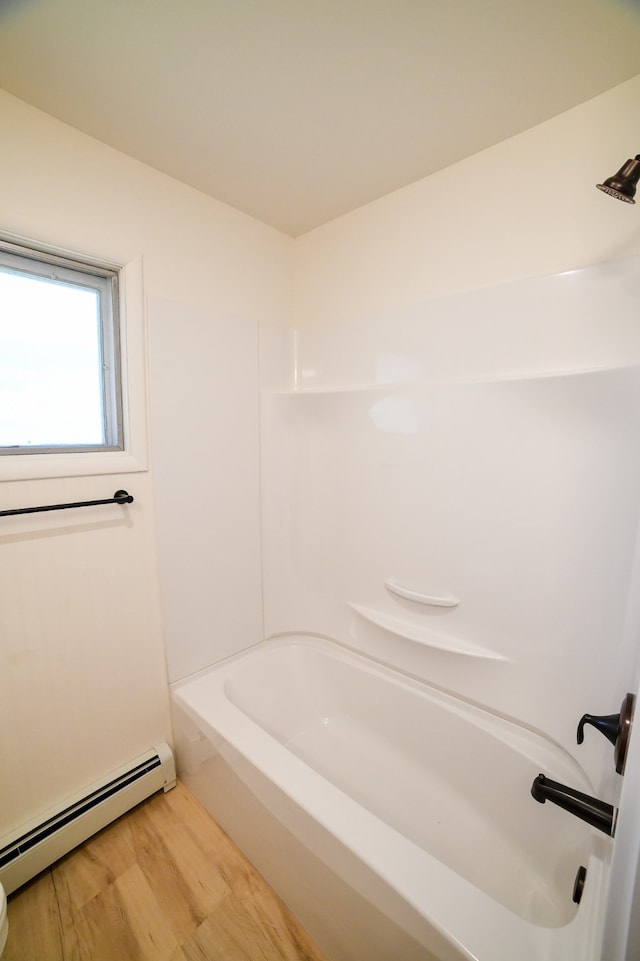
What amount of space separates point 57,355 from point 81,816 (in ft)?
5.31

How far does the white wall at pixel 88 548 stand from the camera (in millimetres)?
1125

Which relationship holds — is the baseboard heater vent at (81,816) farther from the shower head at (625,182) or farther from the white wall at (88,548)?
the shower head at (625,182)

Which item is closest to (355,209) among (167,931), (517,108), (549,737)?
(517,108)

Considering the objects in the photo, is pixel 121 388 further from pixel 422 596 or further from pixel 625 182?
pixel 625 182

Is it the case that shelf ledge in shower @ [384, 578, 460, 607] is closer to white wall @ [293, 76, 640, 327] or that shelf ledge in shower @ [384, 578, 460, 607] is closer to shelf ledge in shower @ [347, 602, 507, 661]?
shelf ledge in shower @ [347, 602, 507, 661]

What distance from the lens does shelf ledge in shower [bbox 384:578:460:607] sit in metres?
1.42

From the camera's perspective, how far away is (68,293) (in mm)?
1258

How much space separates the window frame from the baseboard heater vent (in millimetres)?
1174

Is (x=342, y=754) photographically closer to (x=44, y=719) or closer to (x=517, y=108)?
(x=44, y=719)

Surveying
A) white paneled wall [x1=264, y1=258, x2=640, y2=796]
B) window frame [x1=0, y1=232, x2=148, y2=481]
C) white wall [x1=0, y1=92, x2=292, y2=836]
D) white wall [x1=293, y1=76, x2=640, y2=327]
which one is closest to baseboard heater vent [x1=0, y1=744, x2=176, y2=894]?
white wall [x1=0, y1=92, x2=292, y2=836]

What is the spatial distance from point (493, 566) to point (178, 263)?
1664mm

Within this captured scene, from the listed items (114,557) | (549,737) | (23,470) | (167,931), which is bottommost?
(167,931)

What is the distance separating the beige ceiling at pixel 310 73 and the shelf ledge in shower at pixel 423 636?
5.36 feet

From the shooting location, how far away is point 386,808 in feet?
4.48
